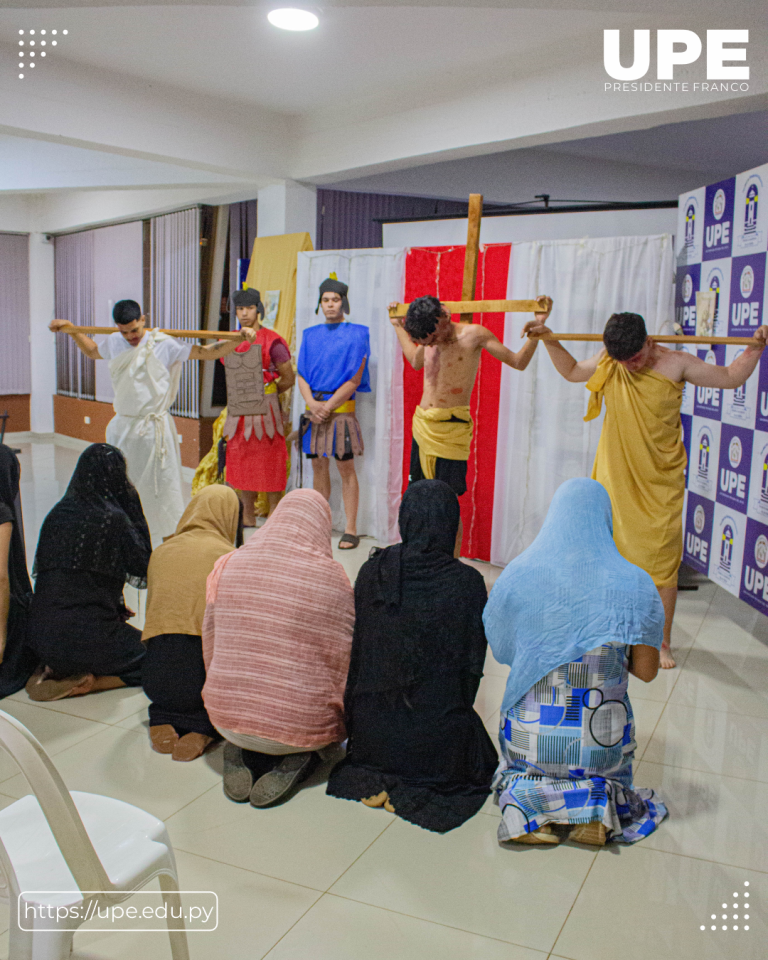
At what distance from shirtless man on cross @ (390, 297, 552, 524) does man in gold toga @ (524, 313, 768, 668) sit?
673 millimetres

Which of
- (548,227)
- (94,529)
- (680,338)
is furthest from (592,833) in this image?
(548,227)

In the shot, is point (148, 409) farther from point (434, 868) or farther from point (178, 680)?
point (434, 868)

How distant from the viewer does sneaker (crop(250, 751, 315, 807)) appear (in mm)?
2469

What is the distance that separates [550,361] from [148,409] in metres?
2.24

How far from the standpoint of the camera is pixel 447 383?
4328 mm

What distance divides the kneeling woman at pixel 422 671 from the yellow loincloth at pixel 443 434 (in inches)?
73.2

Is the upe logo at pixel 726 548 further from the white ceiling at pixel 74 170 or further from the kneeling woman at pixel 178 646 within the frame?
the white ceiling at pixel 74 170

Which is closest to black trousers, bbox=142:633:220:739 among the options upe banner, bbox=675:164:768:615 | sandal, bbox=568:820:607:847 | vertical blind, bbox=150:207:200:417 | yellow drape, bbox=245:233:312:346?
sandal, bbox=568:820:607:847

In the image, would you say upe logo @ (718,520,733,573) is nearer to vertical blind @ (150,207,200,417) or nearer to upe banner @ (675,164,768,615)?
upe banner @ (675,164,768,615)

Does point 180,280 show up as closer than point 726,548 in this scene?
No

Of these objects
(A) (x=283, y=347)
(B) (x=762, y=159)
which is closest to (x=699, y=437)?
(A) (x=283, y=347)

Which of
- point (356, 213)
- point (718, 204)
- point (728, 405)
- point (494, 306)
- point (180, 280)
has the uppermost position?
point (356, 213)

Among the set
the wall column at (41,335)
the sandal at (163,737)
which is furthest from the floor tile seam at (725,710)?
the wall column at (41,335)

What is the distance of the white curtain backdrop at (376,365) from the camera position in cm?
527
